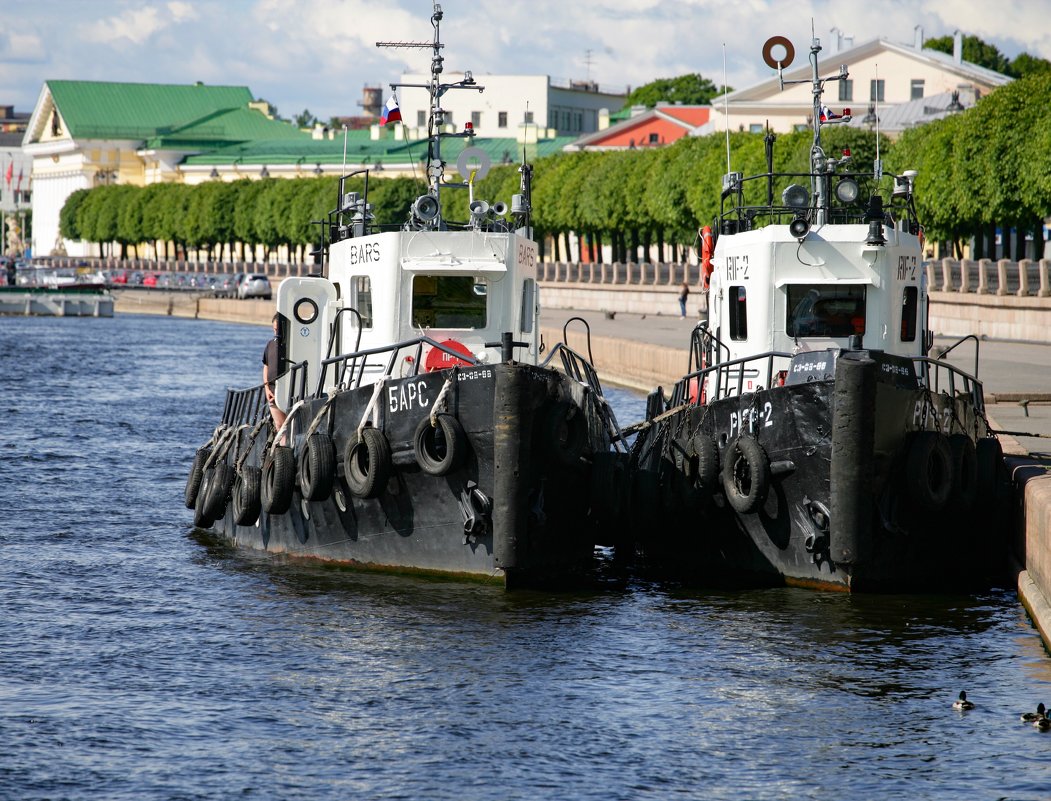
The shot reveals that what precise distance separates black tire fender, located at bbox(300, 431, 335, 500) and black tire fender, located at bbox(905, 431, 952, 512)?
6046 millimetres

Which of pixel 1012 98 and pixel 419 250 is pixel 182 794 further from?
pixel 1012 98

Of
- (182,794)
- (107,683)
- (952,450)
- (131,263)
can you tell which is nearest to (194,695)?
(107,683)

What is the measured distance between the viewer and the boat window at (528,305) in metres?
22.6

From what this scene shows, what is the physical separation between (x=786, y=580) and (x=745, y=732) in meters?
5.09

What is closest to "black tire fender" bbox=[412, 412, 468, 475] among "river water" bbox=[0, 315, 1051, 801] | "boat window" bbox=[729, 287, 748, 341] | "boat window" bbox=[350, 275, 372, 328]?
"river water" bbox=[0, 315, 1051, 801]

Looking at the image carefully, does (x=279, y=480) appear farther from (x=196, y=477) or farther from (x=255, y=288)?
(x=255, y=288)

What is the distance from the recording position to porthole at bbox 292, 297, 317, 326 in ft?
76.6

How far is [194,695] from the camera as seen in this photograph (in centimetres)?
1639

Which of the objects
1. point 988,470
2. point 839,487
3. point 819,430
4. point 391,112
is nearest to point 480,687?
point 839,487

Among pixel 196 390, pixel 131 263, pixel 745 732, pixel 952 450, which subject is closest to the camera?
pixel 745 732

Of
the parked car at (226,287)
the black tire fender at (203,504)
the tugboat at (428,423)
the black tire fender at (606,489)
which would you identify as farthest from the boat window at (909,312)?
the parked car at (226,287)

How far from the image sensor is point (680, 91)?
18200 cm

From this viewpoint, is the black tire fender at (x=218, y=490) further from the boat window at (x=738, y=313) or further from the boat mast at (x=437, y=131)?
the boat window at (x=738, y=313)

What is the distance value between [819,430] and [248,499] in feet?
22.8
